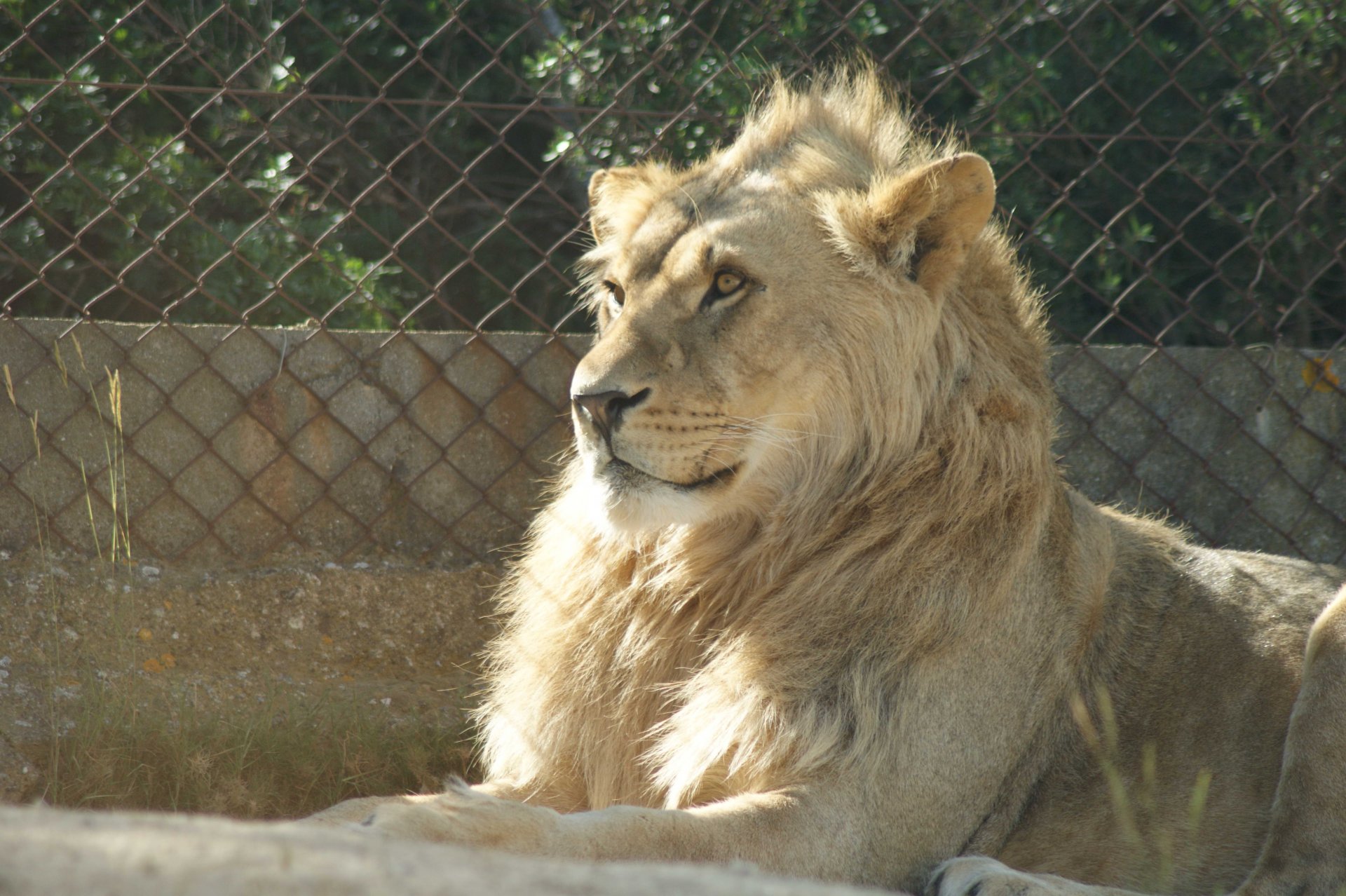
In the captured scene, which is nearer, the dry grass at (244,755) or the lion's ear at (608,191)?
the dry grass at (244,755)

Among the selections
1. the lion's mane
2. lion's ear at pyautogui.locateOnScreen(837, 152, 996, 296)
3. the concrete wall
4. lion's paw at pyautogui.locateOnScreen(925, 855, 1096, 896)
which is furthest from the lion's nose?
the concrete wall

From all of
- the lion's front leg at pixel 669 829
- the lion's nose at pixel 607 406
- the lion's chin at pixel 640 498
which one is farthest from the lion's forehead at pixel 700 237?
the lion's front leg at pixel 669 829

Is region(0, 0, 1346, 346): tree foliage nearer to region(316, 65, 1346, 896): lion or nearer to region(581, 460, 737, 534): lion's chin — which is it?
region(316, 65, 1346, 896): lion

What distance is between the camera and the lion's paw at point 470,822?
1911 mm

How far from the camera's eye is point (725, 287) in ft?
8.74

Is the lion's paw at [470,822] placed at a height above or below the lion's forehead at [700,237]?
below

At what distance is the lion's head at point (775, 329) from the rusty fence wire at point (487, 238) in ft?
2.51

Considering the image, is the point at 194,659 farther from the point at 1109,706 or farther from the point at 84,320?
the point at 1109,706

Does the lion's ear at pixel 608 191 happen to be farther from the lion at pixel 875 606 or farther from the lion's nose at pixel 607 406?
the lion's nose at pixel 607 406

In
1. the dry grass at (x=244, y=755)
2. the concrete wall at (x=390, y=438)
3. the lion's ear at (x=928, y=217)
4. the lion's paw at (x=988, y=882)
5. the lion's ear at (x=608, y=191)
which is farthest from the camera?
the concrete wall at (x=390, y=438)

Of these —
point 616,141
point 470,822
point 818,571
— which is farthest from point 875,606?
point 616,141

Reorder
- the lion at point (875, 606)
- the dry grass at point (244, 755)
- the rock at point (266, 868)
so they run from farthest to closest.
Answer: the dry grass at point (244, 755) → the lion at point (875, 606) → the rock at point (266, 868)

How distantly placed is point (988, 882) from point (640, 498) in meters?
0.96

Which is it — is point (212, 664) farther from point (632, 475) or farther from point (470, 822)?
point (470, 822)
